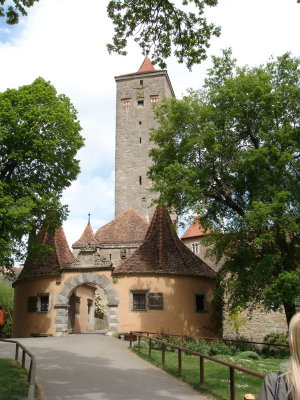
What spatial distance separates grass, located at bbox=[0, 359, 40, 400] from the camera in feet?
26.5

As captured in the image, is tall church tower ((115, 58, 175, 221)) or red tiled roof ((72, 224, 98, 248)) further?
tall church tower ((115, 58, 175, 221))

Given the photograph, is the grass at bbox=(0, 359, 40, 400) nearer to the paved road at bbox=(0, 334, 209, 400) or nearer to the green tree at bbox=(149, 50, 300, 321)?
the paved road at bbox=(0, 334, 209, 400)

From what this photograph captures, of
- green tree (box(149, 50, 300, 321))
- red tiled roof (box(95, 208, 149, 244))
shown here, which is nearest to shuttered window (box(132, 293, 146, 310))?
green tree (box(149, 50, 300, 321))

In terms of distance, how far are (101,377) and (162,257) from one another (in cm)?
1264

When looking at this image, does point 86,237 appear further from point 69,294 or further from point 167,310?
point 167,310

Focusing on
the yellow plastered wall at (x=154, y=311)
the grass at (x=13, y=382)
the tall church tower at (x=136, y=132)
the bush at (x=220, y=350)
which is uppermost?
the tall church tower at (x=136, y=132)

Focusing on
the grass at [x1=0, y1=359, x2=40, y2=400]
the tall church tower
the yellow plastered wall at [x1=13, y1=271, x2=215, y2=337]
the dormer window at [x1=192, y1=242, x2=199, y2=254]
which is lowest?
the grass at [x1=0, y1=359, x2=40, y2=400]

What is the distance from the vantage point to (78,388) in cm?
909

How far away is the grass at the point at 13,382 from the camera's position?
26.5ft

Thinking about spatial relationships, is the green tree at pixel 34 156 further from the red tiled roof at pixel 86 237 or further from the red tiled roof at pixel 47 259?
the red tiled roof at pixel 86 237

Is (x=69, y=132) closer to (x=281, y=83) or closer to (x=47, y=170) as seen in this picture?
(x=47, y=170)

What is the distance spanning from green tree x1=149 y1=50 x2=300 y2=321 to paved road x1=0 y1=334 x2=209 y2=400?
6663 mm

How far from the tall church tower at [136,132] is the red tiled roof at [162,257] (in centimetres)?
1728

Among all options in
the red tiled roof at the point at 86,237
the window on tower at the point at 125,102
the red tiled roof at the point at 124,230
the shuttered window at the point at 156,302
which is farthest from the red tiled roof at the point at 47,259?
the window on tower at the point at 125,102
